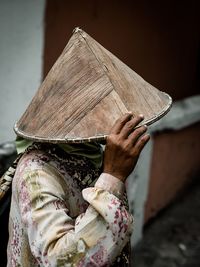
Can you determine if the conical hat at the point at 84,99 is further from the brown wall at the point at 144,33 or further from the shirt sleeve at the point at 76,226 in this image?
the brown wall at the point at 144,33

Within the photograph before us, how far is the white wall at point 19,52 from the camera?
3516 mm

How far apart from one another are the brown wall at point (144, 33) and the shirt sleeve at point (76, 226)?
2.00m

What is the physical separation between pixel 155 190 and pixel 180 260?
2.75 feet

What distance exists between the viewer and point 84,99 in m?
1.81

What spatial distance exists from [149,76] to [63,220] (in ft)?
11.4

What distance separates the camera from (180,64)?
19.1 feet

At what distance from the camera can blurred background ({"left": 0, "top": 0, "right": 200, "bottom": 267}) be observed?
357cm

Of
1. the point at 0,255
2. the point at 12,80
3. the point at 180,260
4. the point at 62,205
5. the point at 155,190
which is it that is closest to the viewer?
the point at 62,205

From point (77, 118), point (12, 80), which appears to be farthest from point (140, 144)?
point (12, 80)

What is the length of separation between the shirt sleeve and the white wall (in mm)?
1964

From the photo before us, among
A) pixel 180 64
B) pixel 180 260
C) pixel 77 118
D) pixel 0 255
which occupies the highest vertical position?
pixel 77 118

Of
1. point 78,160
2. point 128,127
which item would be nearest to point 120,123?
point 128,127

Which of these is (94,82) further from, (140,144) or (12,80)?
(12,80)

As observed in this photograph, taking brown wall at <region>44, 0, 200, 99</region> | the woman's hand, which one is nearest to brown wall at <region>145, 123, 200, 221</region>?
brown wall at <region>44, 0, 200, 99</region>
